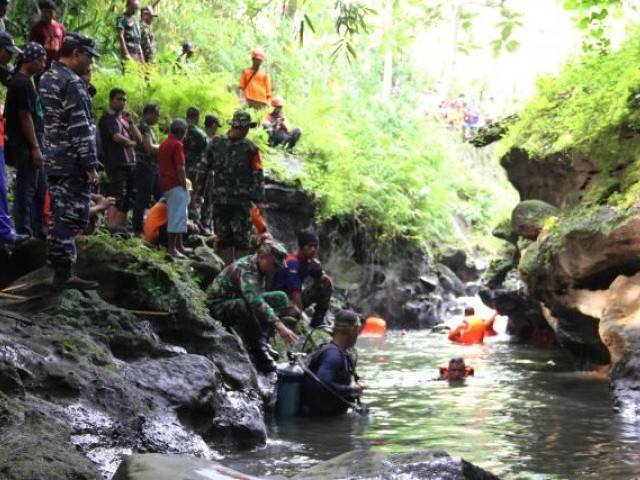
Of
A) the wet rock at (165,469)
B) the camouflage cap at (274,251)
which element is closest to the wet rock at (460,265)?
the camouflage cap at (274,251)

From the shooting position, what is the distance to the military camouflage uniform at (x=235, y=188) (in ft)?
34.1

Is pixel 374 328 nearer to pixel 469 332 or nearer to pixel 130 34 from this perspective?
pixel 469 332

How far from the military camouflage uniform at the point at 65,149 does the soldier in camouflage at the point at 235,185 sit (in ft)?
12.1

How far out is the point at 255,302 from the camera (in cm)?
851

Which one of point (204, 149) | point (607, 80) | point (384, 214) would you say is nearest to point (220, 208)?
point (204, 149)

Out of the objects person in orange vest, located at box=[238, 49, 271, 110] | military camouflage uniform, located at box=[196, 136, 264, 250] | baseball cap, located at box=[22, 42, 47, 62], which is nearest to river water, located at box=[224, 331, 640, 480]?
military camouflage uniform, located at box=[196, 136, 264, 250]

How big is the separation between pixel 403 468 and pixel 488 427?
3903mm

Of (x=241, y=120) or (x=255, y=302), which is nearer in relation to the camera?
(x=255, y=302)

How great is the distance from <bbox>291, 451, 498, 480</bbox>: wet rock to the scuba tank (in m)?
3.48

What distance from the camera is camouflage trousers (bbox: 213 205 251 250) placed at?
10.5 metres

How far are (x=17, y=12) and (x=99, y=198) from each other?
14.6ft

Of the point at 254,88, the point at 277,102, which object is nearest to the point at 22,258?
the point at 254,88

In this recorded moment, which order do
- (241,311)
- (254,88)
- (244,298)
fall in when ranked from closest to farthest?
(244,298), (241,311), (254,88)

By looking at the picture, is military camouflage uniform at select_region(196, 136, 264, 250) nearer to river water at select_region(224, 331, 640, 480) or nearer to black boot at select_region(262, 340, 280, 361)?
black boot at select_region(262, 340, 280, 361)
